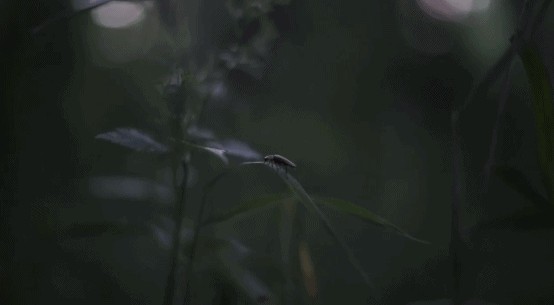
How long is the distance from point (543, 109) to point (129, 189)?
0.52 meters

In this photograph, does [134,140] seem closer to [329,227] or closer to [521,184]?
[329,227]

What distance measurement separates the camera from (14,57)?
72 cm

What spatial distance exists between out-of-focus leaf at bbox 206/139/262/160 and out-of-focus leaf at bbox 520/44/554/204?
0.27 metres

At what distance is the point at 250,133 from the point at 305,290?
2.07ft

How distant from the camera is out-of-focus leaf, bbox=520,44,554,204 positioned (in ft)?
1.60

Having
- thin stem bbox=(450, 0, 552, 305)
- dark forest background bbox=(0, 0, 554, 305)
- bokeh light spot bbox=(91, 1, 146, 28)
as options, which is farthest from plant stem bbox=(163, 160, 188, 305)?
bokeh light spot bbox=(91, 1, 146, 28)

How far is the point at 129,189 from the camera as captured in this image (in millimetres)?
763

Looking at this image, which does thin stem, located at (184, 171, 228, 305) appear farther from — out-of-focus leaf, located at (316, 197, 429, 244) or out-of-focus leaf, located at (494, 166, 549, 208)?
out-of-focus leaf, located at (494, 166, 549, 208)

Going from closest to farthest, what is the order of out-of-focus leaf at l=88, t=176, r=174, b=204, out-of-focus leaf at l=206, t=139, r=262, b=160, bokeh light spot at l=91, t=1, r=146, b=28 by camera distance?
out-of-focus leaf at l=206, t=139, r=262, b=160 < out-of-focus leaf at l=88, t=176, r=174, b=204 < bokeh light spot at l=91, t=1, r=146, b=28

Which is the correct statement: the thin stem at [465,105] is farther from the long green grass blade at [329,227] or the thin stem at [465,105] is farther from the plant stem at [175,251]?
the plant stem at [175,251]

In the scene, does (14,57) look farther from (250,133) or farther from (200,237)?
(250,133)

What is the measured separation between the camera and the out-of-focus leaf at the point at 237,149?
1.86ft

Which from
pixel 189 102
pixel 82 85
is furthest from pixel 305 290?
pixel 82 85

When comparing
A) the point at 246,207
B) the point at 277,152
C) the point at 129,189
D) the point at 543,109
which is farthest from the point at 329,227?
the point at 277,152
